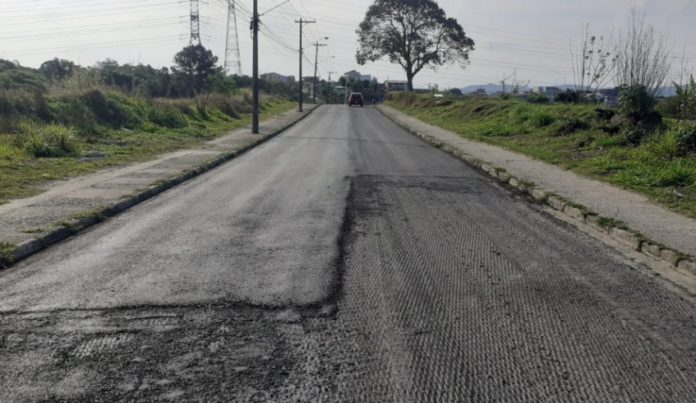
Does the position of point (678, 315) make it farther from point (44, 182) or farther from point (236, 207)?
point (44, 182)

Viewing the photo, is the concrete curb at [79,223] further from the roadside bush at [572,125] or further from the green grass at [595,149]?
the roadside bush at [572,125]

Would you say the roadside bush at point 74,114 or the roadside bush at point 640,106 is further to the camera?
the roadside bush at point 74,114

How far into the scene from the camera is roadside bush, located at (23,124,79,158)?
48.5 ft

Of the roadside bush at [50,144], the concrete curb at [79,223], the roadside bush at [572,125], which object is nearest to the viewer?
the concrete curb at [79,223]

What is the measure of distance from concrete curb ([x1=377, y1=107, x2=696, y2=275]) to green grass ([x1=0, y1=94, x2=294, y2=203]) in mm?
8132

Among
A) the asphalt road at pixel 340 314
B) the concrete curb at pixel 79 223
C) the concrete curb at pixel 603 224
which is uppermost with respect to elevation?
the concrete curb at pixel 603 224

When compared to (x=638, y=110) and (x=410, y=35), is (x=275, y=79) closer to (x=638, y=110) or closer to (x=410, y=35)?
(x=410, y=35)

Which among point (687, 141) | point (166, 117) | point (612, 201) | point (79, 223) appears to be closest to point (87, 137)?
point (166, 117)

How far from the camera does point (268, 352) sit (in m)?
4.23

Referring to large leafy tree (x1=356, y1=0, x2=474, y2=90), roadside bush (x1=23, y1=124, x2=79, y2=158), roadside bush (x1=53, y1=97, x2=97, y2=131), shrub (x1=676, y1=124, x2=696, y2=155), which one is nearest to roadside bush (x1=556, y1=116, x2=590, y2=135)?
shrub (x1=676, y1=124, x2=696, y2=155)

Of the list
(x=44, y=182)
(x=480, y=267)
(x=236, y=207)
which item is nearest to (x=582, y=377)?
(x=480, y=267)

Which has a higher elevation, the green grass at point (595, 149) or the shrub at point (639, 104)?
the shrub at point (639, 104)

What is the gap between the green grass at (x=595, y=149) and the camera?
10617 millimetres

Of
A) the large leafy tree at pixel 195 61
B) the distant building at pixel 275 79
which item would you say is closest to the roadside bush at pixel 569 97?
the large leafy tree at pixel 195 61
